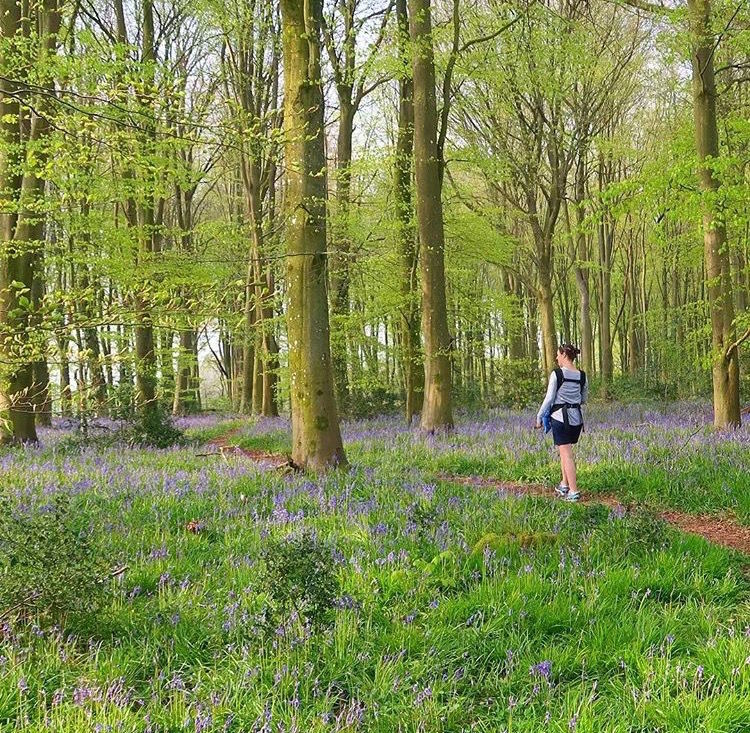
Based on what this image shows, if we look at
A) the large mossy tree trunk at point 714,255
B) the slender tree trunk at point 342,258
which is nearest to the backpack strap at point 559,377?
the large mossy tree trunk at point 714,255

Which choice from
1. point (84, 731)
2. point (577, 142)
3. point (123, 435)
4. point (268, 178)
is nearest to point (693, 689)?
point (84, 731)

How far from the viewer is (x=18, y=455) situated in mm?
8750

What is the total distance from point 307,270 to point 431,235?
4.81 m

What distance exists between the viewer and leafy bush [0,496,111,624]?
3.07 metres

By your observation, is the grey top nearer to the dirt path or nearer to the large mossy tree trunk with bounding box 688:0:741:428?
the dirt path

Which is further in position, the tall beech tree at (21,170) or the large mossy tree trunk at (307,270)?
the tall beech tree at (21,170)

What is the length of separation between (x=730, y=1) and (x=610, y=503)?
30.8ft

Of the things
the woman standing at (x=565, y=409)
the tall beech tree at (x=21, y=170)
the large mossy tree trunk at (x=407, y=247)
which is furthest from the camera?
the large mossy tree trunk at (x=407, y=247)

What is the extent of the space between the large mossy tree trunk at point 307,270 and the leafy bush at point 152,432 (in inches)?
213

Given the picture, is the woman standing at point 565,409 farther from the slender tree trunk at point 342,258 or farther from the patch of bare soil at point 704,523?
the slender tree trunk at point 342,258

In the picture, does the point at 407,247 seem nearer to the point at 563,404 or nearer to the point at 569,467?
the point at 563,404

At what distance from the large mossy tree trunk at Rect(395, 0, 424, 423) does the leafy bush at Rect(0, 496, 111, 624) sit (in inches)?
406

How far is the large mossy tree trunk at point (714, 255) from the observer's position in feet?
33.6

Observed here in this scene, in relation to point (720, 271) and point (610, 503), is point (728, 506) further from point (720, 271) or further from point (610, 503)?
Answer: point (720, 271)
